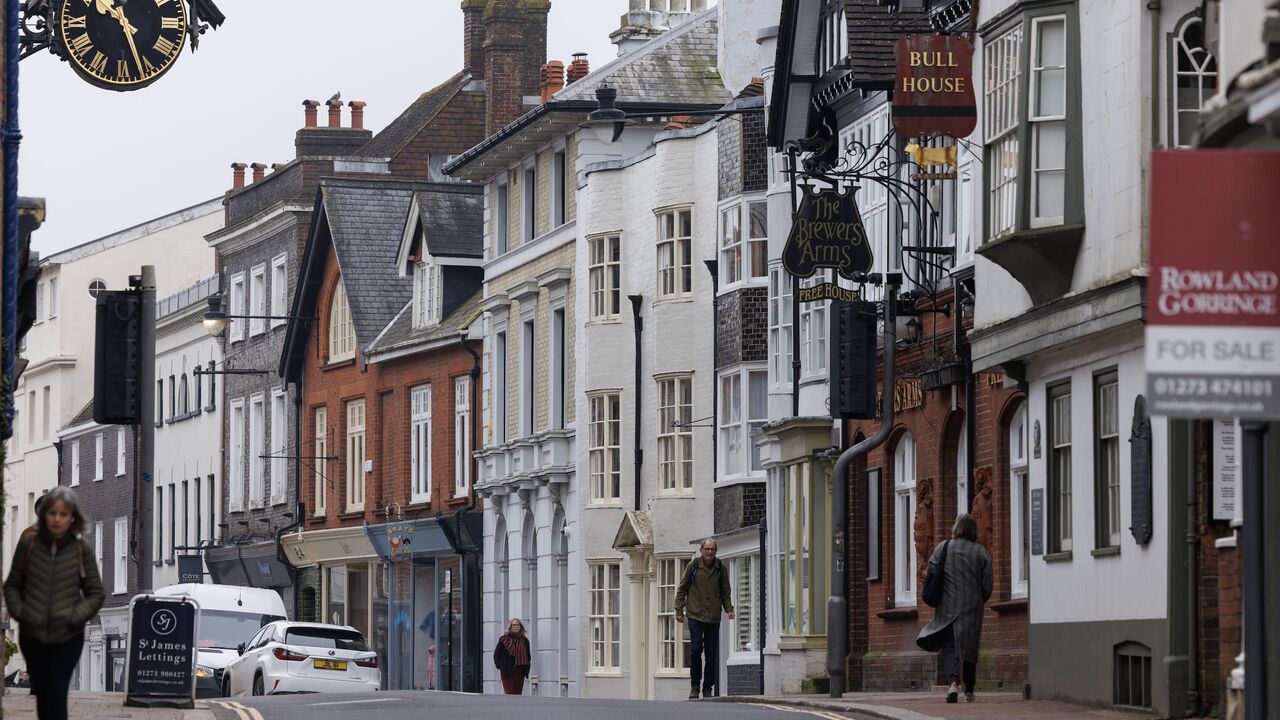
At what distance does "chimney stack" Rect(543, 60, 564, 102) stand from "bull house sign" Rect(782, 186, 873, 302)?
2227 cm

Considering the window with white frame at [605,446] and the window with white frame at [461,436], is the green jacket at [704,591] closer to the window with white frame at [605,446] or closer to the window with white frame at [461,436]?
the window with white frame at [605,446]

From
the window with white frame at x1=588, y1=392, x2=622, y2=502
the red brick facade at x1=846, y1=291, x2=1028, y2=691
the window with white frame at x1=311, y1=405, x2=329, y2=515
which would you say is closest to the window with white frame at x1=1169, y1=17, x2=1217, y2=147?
the red brick facade at x1=846, y1=291, x2=1028, y2=691

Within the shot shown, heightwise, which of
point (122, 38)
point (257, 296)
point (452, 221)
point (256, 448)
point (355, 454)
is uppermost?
point (452, 221)

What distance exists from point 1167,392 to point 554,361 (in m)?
39.3

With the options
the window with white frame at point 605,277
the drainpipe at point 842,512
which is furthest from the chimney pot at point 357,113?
the drainpipe at point 842,512

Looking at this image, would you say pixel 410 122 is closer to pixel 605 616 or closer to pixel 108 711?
pixel 605 616

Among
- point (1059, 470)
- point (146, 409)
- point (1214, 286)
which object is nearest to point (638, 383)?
point (1059, 470)

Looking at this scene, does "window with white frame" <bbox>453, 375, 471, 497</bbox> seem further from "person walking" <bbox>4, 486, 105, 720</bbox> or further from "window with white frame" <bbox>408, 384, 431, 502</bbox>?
"person walking" <bbox>4, 486, 105, 720</bbox>

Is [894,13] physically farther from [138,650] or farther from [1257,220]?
[1257,220]

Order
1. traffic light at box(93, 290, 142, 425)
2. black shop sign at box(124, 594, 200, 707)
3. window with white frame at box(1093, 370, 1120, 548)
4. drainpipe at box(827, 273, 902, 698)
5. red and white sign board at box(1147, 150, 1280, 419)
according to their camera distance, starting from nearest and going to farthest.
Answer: red and white sign board at box(1147, 150, 1280, 419)
traffic light at box(93, 290, 142, 425)
window with white frame at box(1093, 370, 1120, 548)
black shop sign at box(124, 594, 200, 707)
drainpipe at box(827, 273, 902, 698)

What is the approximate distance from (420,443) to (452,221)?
5.05 m

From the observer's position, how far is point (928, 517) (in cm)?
2970

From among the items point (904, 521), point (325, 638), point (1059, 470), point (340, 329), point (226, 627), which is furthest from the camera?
point (340, 329)

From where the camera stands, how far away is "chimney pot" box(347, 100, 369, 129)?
6738cm
